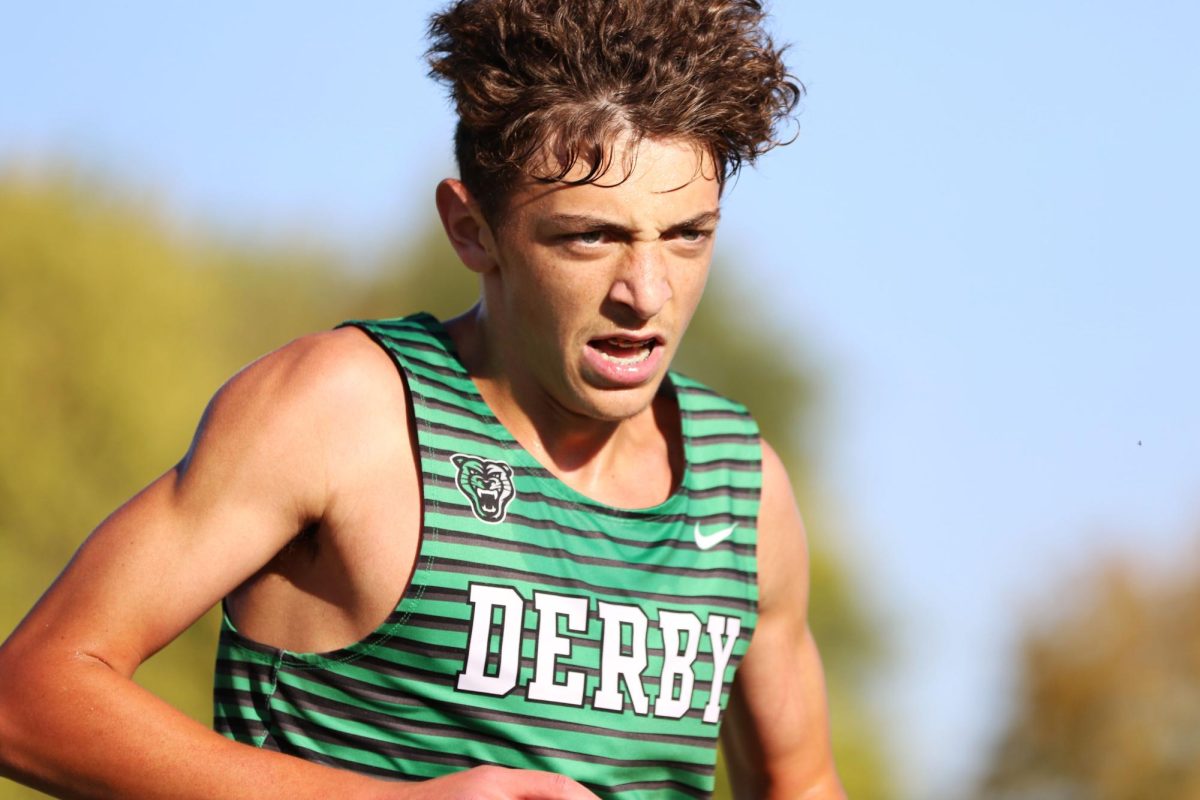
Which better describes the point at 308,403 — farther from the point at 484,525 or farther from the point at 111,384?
the point at 111,384

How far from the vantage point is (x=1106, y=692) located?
97.9 ft

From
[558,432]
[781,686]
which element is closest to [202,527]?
[558,432]

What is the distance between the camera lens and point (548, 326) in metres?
4.14

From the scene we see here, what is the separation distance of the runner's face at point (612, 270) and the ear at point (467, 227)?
0.05m

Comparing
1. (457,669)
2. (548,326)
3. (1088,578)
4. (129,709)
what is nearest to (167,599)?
(129,709)

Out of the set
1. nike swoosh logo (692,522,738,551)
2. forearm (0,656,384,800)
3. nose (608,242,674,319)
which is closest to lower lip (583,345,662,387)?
nose (608,242,674,319)

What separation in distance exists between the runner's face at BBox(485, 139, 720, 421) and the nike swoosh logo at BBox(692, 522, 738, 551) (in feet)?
1.46

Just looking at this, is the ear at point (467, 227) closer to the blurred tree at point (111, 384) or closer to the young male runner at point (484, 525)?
the young male runner at point (484, 525)

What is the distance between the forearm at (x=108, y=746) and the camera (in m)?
3.59

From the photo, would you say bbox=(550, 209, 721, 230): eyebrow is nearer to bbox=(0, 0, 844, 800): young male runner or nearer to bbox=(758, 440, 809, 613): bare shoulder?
bbox=(0, 0, 844, 800): young male runner

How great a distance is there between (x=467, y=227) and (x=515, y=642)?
1.03 metres

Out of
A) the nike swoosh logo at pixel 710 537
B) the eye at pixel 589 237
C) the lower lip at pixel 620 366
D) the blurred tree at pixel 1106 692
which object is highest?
the eye at pixel 589 237

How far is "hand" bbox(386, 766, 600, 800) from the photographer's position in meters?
3.65

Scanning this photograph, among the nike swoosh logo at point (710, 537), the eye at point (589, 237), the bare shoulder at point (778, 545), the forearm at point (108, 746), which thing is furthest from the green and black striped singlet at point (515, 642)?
the eye at point (589, 237)
